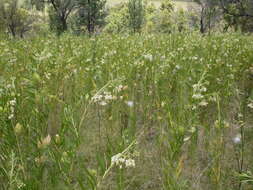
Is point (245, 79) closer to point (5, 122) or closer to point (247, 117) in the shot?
point (247, 117)

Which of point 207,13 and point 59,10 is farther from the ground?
point 59,10

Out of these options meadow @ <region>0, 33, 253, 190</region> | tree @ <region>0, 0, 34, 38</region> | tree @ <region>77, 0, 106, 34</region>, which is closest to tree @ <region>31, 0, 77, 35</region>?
tree @ <region>77, 0, 106, 34</region>

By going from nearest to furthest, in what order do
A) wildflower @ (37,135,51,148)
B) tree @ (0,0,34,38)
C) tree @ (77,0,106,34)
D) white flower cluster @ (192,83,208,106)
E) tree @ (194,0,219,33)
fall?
1. wildflower @ (37,135,51,148)
2. white flower cluster @ (192,83,208,106)
3. tree @ (194,0,219,33)
4. tree @ (77,0,106,34)
5. tree @ (0,0,34,38)

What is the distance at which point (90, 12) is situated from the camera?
110 feet

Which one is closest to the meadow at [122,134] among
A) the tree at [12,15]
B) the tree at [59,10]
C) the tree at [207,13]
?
the tree at [207,13]

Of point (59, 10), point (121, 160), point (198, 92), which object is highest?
point (59, 10)

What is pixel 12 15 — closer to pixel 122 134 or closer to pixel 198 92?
pixel 122 134

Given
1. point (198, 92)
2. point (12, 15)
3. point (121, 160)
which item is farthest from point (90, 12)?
point (121, 160)

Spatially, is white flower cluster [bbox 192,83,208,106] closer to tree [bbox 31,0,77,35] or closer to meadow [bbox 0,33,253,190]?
meadow [bbox 0,33,253,190]

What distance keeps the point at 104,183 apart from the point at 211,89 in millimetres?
1834

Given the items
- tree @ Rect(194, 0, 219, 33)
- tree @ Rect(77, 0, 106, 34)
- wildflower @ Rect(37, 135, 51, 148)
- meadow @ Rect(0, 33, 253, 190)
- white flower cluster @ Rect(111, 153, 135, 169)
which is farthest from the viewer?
tree @ Rect(77, 0, 106, 34)

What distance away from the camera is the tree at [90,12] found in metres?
31.0

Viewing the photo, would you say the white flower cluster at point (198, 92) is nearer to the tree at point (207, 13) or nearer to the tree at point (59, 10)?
the tree at point (207, 13)

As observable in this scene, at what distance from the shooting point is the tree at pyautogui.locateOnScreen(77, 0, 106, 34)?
3102cm
